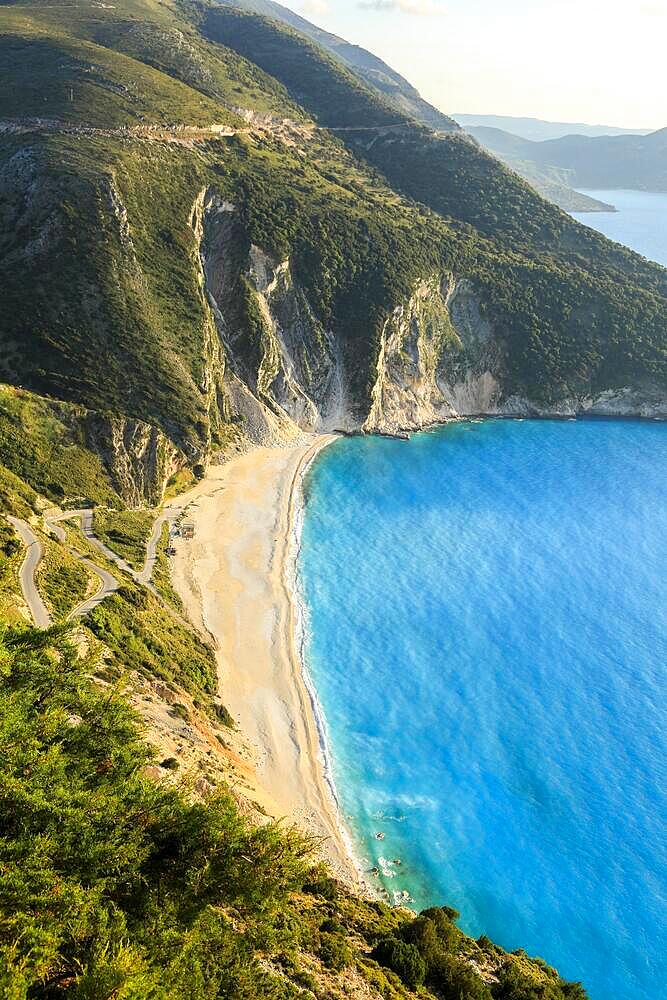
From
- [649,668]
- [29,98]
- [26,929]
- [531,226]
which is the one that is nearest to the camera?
[26,929]

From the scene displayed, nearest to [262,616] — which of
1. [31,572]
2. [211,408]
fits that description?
[31,572]

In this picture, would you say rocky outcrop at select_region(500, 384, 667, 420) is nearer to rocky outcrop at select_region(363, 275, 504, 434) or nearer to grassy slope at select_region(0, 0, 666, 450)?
grassy slope at select_region(0, 0, 666, 450)

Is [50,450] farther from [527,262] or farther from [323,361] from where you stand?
[527,262]

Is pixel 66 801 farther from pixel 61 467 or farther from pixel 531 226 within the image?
pixel 531 226

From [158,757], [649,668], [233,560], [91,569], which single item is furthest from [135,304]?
[649,668]

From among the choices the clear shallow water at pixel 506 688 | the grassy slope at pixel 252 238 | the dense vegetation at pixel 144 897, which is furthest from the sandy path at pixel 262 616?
the dense vegetation at pixel 144 897

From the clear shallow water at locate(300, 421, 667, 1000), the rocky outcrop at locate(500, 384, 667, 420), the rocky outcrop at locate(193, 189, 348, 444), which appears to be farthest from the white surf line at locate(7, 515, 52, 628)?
the rocky outcrop at locate(500, 384, 667, 420)
